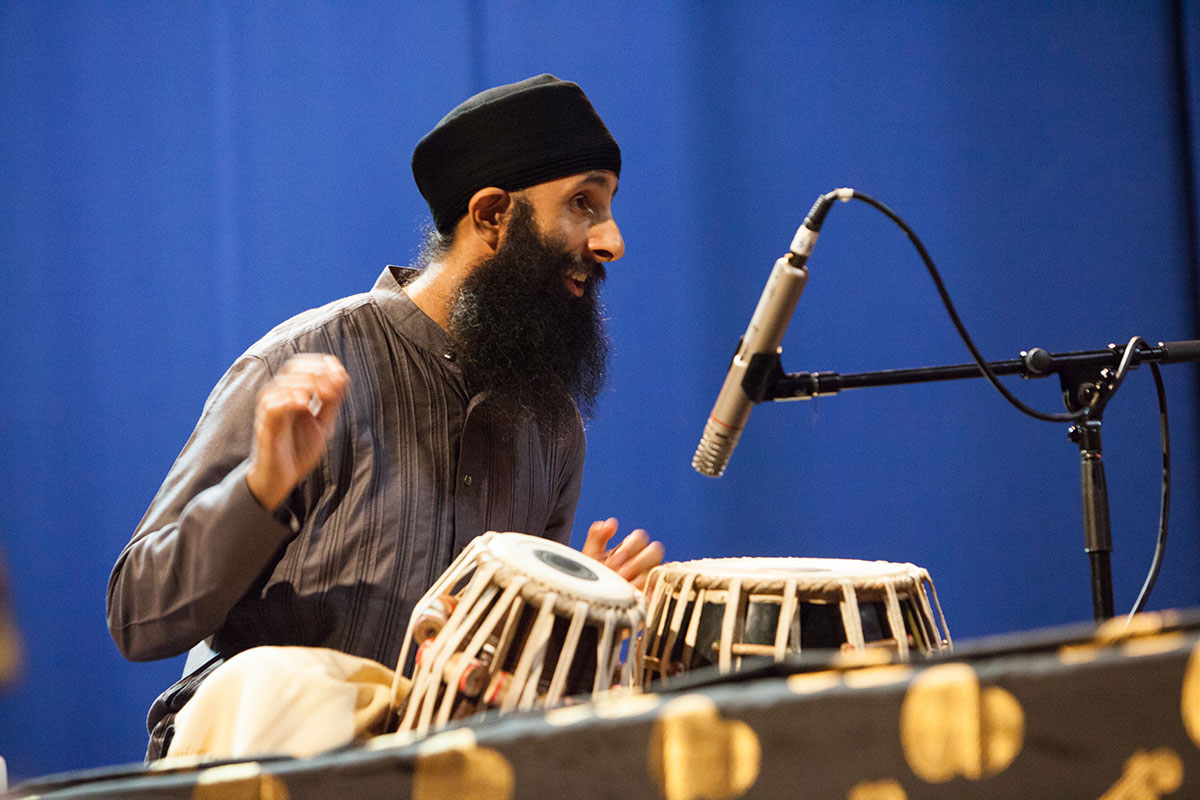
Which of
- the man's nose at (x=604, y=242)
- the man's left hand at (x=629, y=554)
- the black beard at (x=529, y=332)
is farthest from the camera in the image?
the man's nose at (x=604, y=242)

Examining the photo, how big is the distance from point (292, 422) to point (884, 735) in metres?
0.84

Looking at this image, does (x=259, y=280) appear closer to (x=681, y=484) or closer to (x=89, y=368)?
(x=89, y=368)

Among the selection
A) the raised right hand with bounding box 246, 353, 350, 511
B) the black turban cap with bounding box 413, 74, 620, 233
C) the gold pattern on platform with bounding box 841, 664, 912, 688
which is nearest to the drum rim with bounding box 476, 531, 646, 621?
the raised right hand with bounding box 246, 353, 350, 511

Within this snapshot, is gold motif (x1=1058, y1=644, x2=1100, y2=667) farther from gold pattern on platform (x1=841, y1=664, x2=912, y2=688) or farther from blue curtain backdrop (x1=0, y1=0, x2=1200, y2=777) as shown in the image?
blue curtain backdrop (x1=0, y1=0, x2=1200, y2=777)

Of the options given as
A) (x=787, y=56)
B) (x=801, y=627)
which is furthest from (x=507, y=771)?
(x=787, y=56)

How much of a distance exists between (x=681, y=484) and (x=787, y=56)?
1334mm

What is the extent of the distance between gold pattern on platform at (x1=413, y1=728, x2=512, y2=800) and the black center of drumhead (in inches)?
18.6

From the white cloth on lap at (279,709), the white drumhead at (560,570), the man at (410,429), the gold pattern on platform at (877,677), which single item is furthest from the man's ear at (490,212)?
the gold pattern on platform at (877,677)

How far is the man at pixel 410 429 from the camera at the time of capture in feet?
4.52

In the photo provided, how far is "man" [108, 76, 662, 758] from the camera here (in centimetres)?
138

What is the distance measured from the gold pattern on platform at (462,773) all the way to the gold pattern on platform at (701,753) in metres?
0.11

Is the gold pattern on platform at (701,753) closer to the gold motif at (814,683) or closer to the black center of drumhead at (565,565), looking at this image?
the gold motif at (814,683)

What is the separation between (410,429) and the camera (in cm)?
174

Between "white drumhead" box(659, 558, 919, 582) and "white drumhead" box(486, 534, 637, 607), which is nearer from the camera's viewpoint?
"white drumhead" box(486, 534, 637, 607)
